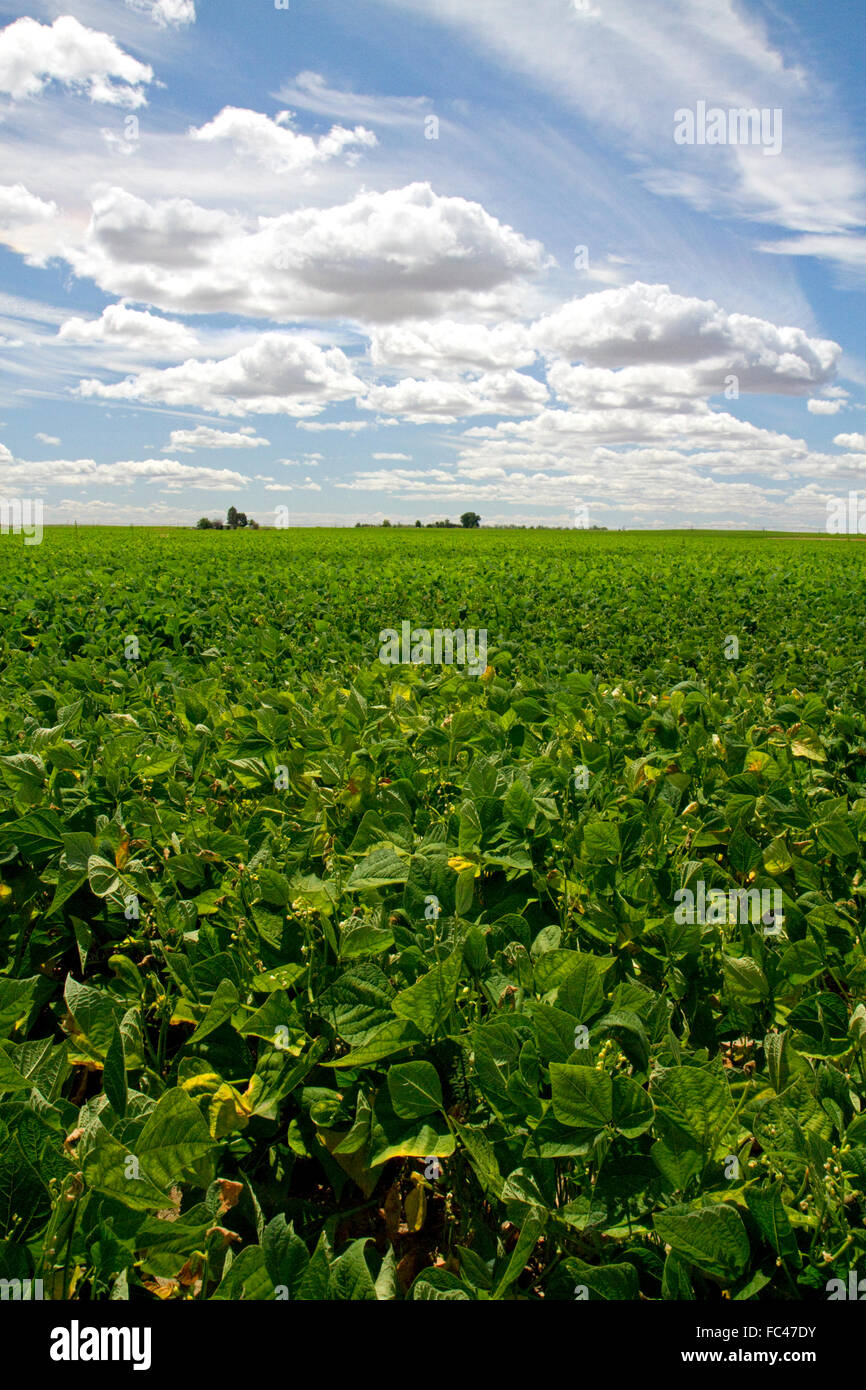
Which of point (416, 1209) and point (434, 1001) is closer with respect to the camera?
point (434, 1001)

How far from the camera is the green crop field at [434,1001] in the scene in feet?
3.52

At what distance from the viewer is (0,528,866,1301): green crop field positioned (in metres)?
1.07

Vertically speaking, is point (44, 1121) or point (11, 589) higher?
point (11, 589)

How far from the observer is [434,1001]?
1.27m

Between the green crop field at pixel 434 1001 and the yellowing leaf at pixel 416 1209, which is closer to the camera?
the green crop field at pixel 434 1001

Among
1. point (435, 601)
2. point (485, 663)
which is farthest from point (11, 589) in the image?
point (485, 663)

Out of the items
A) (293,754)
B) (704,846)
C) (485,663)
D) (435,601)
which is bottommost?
(704,846)

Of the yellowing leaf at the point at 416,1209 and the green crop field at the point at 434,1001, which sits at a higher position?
the green crop field at the point at 434,1001

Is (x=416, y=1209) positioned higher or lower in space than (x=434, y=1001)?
lower

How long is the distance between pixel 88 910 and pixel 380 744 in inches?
34.4

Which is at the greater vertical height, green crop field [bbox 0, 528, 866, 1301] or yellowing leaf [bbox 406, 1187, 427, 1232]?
green crop field [bbox 0, 528, 866, 1301]

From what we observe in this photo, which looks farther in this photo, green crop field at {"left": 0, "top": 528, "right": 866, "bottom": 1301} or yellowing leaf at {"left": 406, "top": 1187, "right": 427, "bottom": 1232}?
yellowing leaf at {"left": 406, "top": 1187, "right": 427, "bottom": 1232}
